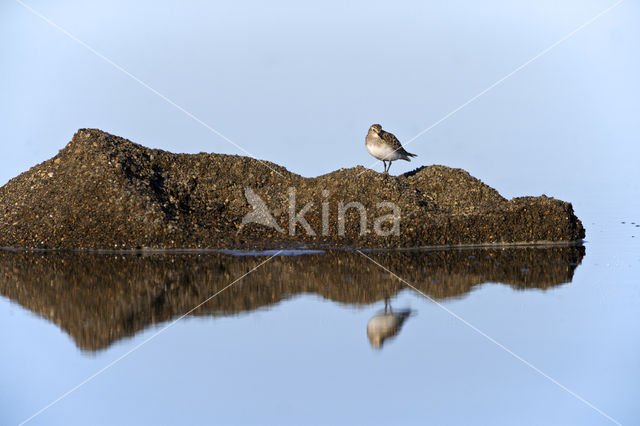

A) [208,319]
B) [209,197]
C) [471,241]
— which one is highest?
[209,197]

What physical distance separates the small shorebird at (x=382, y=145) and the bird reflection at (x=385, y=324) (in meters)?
7.94

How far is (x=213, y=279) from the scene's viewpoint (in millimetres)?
9305

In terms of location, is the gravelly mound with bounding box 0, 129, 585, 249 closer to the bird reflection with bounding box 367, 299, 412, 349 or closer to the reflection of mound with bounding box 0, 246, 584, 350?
the reflection of mound with bounding box 0, 246, 584, 350

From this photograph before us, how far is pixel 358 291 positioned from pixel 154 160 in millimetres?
7915

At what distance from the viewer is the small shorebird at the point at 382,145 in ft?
50.1

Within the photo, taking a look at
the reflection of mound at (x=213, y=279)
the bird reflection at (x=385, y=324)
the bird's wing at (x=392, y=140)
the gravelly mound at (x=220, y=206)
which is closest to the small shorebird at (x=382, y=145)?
the bird's wing at (x=392, y=140)

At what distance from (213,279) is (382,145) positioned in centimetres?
698

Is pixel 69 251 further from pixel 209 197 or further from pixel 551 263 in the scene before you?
pixel 551 263

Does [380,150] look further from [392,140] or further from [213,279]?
[213,279]

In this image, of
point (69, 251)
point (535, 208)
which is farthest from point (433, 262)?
point (69, 251)

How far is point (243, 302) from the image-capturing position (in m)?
7.83

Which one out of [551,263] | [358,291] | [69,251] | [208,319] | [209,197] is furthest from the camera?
[209,197]

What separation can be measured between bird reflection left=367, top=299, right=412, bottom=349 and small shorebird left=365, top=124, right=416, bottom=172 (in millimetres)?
7942

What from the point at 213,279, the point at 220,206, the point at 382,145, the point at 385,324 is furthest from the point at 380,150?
the point at 385,324
